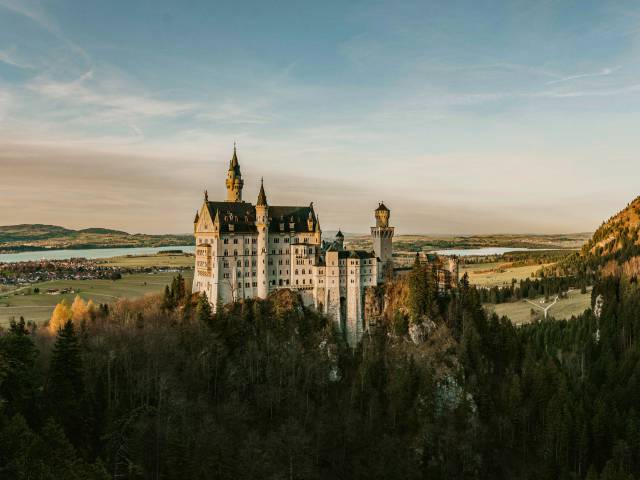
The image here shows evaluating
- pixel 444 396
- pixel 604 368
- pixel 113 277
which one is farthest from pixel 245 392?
pixel 113 277

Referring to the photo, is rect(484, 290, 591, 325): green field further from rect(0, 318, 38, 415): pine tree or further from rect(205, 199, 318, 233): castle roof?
rect(0, 318, 38, 415): pine tree

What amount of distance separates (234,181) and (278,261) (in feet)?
71.2

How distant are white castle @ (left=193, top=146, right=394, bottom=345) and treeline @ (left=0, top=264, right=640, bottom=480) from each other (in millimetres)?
3184

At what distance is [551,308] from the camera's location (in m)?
172

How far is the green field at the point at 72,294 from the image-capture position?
120875 millimetres

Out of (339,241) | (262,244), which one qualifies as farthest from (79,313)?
(339,241)

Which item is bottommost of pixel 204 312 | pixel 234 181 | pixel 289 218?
pixel 204 312

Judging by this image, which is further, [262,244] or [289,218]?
[289,218]

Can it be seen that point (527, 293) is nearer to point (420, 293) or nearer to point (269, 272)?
point (420, 293)

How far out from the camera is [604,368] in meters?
113

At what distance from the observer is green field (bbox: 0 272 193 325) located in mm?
120875

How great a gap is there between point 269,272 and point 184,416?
33445mm

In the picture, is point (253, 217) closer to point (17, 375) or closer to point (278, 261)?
point (278, 261)

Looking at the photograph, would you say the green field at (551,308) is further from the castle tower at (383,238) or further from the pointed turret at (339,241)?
the pointed turret at (339,241)
